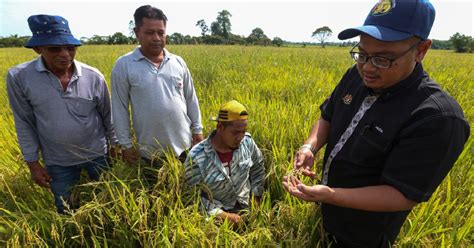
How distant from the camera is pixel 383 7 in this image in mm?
1050

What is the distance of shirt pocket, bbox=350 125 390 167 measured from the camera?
1070 millimetres

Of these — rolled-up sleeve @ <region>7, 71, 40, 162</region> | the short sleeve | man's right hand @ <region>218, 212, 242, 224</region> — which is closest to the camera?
the short sleeve

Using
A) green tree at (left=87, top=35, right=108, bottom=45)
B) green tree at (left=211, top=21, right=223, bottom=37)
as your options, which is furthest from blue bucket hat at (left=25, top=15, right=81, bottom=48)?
green tree at (left=211, top=21, right=223, bottom=37)

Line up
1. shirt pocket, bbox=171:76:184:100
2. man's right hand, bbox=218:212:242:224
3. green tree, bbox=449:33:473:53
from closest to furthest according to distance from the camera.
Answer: man's right hand, bbox=218:212:242:224
shirt pocket, bbox=171:76:184:100
green tree, bbox=449:33:473:53

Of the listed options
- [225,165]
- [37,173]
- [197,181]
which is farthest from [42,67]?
[225,165]

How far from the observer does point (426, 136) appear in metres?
0.92

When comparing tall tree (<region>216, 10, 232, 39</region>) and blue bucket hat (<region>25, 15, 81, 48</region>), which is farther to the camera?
tall tree (<region>216, 10, 232, 39</region>)

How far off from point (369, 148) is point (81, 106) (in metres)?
1.98

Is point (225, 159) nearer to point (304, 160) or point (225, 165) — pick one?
point (225, 165)

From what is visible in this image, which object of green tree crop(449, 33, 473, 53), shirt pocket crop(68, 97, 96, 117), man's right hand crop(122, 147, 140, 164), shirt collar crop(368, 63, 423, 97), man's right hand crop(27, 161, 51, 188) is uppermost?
green tree crop(449, 33, 473, 53)

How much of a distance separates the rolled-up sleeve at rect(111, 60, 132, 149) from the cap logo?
1.67 meters

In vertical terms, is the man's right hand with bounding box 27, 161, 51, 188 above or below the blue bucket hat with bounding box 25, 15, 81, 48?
below

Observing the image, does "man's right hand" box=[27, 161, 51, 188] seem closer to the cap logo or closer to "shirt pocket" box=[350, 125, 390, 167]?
"shirt pocket" box=[350, 125, 390, 167]

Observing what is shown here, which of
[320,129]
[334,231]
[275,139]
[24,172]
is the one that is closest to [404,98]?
[320,129]
